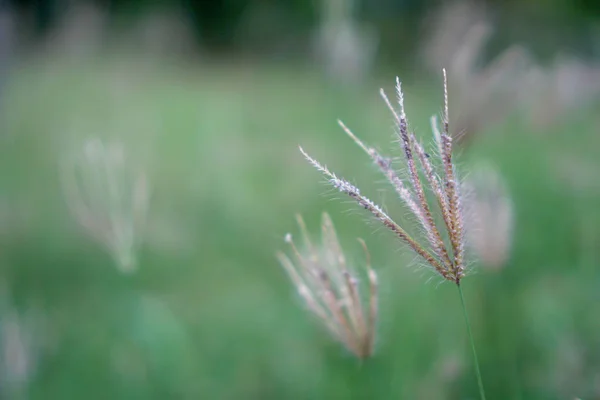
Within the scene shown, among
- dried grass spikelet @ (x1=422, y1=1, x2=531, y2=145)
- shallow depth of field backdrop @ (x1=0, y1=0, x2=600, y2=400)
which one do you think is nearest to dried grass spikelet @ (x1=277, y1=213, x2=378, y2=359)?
shallow depth of field backdrop @ (x1=0, y1=0, x2=600, y2=400)

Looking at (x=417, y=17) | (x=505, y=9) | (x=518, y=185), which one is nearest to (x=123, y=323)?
(x=518, y=185)

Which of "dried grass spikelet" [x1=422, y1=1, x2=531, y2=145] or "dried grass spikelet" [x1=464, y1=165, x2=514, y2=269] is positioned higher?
"dried grass spikelet" [x1=422, y1=1, x2=531, y2=145]

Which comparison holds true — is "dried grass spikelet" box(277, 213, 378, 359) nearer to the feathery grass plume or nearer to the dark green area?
the dark green area

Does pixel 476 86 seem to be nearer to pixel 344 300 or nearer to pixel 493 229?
pixel 493 229

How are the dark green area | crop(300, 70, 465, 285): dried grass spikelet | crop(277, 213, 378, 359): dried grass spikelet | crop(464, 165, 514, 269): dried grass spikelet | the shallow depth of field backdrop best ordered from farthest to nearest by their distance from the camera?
the dark green area, the shallow depth of field backdrop, crop(464, 165, 514, 269): dried grass spikelet, crop(277, 213, 378, 359): dried grass spikelet, crop(300, 70, 465, 285): dried grass spikelet

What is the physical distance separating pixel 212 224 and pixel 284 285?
2.59ft

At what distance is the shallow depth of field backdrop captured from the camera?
4.59ft

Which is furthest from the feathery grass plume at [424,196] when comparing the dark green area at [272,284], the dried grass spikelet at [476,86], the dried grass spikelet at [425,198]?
the dried grass spikelet at [476,86]

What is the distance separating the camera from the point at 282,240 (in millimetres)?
2430

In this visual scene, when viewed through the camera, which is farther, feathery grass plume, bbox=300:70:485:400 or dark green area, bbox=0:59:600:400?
dark green area, bbox=0:59:600:400

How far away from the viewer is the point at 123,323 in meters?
1.85

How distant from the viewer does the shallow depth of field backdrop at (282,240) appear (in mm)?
1399

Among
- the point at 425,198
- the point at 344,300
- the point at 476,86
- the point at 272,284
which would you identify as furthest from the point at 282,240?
the point at 425,198

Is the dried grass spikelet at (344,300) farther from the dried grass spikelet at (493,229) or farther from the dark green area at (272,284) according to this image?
the dried grass spikelet at (493,229)
